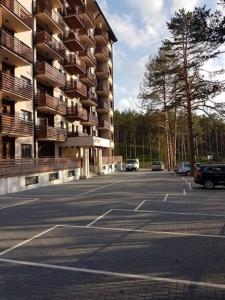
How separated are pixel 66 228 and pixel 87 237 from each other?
1.54 m

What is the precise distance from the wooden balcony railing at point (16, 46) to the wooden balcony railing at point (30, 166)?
7.61m

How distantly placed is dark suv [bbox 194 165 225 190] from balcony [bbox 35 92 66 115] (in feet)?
48.3

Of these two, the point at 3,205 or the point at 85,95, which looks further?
the point at 85,95

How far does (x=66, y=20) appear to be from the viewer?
42406 mm

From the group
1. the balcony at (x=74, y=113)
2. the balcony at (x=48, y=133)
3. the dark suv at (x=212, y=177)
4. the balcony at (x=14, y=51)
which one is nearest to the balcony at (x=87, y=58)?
the balcony at (x=74, y=113)

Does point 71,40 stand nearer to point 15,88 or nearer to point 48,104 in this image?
point 48,104

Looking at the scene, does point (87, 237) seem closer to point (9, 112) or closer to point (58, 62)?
point (9, 112)

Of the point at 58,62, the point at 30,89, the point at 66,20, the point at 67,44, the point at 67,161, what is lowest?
the point at 67,161

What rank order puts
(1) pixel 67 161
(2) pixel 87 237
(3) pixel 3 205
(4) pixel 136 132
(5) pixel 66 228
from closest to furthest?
1. (2) pixel 87 237
2. (5) pixel 66 228
3. (3) pixel 3 205
4. (1) pixel 67 161
5. (4) pixel 136 132

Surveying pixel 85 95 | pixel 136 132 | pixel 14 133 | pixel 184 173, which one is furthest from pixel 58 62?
pixel 136 132

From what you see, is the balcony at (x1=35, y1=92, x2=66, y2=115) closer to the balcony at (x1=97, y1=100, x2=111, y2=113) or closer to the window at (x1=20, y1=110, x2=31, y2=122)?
the window at (x1=20, y1=110, x2=31, y2=122)

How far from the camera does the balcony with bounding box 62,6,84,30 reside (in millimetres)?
41875

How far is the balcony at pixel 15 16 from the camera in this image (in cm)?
2661

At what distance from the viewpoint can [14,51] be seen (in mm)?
27297
